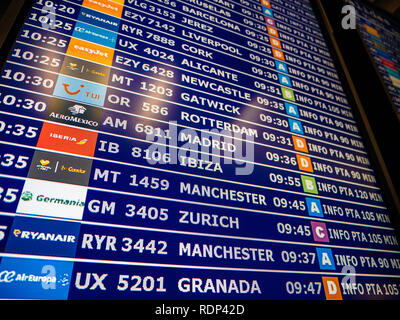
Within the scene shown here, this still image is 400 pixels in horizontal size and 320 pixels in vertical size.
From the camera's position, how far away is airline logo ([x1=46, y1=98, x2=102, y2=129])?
96 centimetres

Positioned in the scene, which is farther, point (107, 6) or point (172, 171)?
point (107, 6)

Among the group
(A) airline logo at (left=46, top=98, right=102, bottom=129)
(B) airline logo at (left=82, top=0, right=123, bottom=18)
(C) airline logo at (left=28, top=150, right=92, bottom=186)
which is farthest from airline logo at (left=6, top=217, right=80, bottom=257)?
(B) airline logo at (left=82, top=0, right=123, bottom=18)

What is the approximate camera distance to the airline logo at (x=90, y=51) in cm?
112

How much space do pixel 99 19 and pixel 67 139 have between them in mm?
694

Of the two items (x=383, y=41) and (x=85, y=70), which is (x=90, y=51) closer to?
(x=85, y=70)

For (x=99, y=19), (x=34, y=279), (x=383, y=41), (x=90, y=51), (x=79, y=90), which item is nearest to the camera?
(x=34, y=279)

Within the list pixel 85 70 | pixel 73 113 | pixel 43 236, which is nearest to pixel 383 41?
pixel 85 70

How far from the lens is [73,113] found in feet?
3.25

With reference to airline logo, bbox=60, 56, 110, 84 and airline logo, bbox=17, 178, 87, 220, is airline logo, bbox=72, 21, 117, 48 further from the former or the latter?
airline logo, bbox=17, 178, 87, 220

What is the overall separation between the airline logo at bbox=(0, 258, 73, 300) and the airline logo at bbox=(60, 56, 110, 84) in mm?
716

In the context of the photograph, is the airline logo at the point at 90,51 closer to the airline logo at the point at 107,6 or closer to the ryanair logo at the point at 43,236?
the airline logo at the point at 107,6

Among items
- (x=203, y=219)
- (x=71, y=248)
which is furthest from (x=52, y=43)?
(x=203, y=219)

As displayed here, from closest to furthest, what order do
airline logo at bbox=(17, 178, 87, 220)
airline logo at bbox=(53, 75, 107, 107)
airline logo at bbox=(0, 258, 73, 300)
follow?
airline logo at bbox=(0, 258, 73, 300) < airline logo at bbox=(17, 178, 87, 220) < airline logo at bbox=(53, 75, 107, 107)
